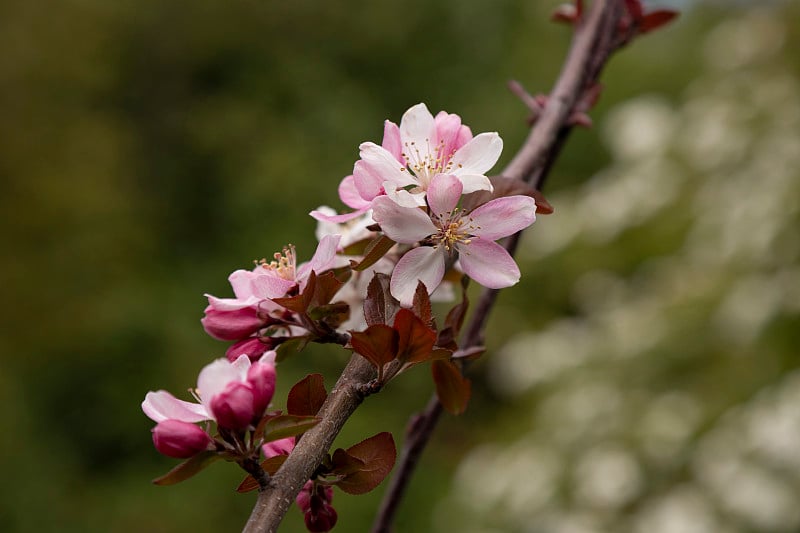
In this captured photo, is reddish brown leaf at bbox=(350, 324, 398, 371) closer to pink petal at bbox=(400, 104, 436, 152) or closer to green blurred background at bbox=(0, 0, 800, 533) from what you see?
pink petal at bbox=(400, 104, 436, 152)

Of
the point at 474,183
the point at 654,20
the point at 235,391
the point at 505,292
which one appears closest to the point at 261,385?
the point at 235,391

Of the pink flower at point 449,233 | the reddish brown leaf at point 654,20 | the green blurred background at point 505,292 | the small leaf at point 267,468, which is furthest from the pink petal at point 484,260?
the green blurred background at point 505,292

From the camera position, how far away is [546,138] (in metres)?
0.42

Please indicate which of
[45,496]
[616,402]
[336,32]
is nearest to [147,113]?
[336,32]

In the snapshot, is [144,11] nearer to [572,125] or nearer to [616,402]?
[616,402]

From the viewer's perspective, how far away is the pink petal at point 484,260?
1.07 feet

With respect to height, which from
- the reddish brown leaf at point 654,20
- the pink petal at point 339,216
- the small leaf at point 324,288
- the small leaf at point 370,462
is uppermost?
the pink petal at point 339,216

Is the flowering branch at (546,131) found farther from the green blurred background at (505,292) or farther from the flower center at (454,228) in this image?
the green blurred background at (505,292)

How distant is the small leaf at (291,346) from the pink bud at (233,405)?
0.06 m

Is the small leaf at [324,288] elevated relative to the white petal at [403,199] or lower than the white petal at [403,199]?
lower

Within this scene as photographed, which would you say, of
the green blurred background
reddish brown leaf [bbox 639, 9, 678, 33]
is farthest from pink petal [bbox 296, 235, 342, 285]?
the green blurred background

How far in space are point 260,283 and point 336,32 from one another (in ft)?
17.3

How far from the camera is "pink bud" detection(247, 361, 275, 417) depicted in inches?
10.6

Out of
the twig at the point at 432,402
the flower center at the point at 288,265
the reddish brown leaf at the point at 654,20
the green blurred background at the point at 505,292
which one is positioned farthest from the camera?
the green blurred background at the point at 505,292
